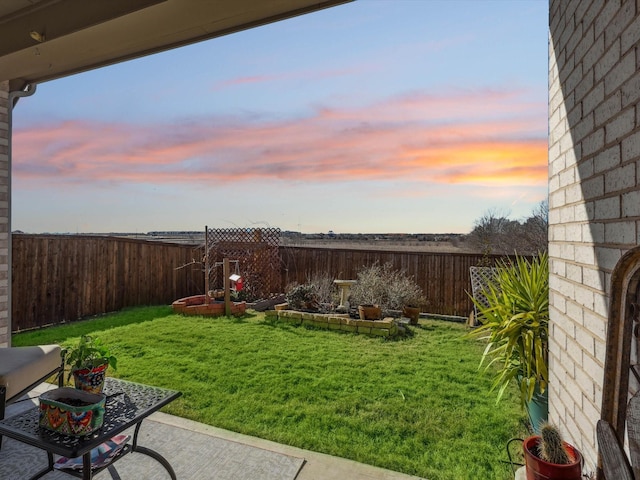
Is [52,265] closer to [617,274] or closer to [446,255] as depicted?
[446,255]

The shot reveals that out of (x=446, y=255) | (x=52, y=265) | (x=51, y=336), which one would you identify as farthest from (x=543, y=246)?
(x=52, y=265)

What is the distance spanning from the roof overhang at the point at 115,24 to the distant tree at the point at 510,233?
5737mm

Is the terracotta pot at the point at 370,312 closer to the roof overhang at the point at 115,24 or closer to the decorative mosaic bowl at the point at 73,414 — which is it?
the roof overhang at the point at 115,24

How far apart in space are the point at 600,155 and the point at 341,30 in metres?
3.08

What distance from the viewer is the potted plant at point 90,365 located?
183 cm

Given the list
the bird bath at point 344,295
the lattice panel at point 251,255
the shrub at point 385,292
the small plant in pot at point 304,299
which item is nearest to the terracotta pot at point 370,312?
the shrub at point 385,292

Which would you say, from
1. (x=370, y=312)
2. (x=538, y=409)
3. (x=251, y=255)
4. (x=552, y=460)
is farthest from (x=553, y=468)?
(x=251, y=255)

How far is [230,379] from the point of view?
3.50 meters

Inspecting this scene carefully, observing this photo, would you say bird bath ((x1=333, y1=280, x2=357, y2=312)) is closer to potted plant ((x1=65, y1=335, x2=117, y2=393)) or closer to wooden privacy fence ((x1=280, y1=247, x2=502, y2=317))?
wooden privacy fence ((x1=280, y1=247, x2=502, y2=317))

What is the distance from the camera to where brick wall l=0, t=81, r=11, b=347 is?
3523 millimetres

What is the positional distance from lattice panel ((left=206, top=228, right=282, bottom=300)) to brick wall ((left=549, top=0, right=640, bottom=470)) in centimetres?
646

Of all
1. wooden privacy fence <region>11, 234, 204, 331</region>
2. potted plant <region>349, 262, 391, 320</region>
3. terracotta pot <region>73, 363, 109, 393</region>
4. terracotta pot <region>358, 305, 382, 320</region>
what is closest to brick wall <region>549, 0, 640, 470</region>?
terracotta pot <region>73, 363, 109, 393</region>

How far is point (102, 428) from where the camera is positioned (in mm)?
1622

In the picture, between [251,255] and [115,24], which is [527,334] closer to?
[115,24]
